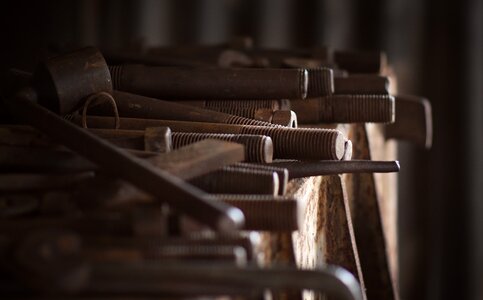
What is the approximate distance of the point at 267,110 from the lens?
2.04 m

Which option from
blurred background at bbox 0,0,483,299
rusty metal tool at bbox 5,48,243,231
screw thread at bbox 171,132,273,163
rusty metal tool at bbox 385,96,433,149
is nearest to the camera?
rusty metal tool at bbox 5,48,243,231

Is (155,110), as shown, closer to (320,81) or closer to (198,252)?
(320,81)

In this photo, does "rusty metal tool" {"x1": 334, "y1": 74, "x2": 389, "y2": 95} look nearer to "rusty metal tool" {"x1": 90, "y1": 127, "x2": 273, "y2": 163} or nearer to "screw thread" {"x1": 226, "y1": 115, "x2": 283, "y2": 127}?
"screw thread" {"x1": 226, "y1": 115, "x2": 283, "y2": 127}

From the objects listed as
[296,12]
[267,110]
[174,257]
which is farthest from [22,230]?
[296,12]

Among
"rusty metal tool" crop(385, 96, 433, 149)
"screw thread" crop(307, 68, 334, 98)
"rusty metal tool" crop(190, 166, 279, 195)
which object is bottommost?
"rusty metal tool" crop(385, 96, 433, 149)

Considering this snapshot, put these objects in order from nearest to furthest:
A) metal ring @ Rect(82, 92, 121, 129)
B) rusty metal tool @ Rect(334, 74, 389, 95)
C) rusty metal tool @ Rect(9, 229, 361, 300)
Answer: rusty metal tool @ Rect(9, 229, 361, 300)
metal ring @ Rect(82, 92, 121, 129)
rusty metal tool @ Rect(334, 74, 389, 95)

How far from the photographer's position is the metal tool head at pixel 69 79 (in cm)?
190

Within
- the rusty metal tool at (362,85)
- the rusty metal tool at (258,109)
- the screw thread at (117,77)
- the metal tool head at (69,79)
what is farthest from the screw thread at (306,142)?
the rusty metal tool at (362,85)

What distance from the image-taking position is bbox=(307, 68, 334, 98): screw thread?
89.8 inches

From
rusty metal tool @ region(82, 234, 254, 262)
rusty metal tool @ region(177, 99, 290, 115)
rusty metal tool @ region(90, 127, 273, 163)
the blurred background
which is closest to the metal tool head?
rusty metal tool @ region(90, 127, 273, 163)

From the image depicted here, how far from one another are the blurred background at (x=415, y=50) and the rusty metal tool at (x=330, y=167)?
310 centimetres

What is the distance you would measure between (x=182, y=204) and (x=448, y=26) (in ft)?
12.3

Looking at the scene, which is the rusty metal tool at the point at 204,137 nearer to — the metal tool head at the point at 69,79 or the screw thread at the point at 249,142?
the screw thread at the point at 249,142

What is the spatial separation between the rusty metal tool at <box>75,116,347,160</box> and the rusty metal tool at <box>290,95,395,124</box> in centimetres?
45
